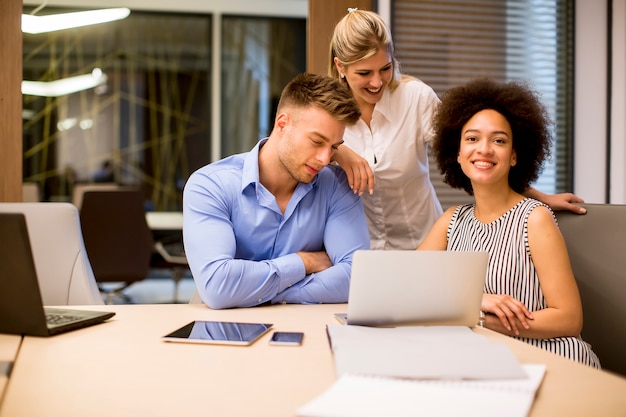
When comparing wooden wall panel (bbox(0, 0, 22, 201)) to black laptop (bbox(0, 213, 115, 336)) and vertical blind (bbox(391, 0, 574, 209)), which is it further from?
vertical blind (bbox(391, 0, 574, 209))

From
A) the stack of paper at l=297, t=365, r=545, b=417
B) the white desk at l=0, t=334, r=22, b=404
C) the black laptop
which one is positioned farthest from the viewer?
the black laptop

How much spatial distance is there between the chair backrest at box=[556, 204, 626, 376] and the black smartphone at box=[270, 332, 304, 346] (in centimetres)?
106

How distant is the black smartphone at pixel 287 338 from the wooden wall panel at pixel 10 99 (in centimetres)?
170

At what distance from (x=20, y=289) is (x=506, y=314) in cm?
114

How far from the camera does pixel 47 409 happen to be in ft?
2.91

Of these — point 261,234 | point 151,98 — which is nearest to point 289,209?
point 261,234

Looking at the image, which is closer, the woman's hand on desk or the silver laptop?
the silver laptop

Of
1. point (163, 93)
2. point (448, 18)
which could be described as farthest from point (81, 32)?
point (448, 18)

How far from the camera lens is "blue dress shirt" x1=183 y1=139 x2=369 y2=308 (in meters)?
1.71

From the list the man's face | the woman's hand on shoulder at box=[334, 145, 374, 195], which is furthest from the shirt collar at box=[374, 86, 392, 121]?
the man's face

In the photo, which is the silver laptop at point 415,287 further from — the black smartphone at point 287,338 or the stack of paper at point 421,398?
the stack of paper at point 421,398

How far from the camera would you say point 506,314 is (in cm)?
165

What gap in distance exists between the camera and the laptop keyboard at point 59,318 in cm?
137

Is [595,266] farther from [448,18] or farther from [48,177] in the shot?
[48,177]
